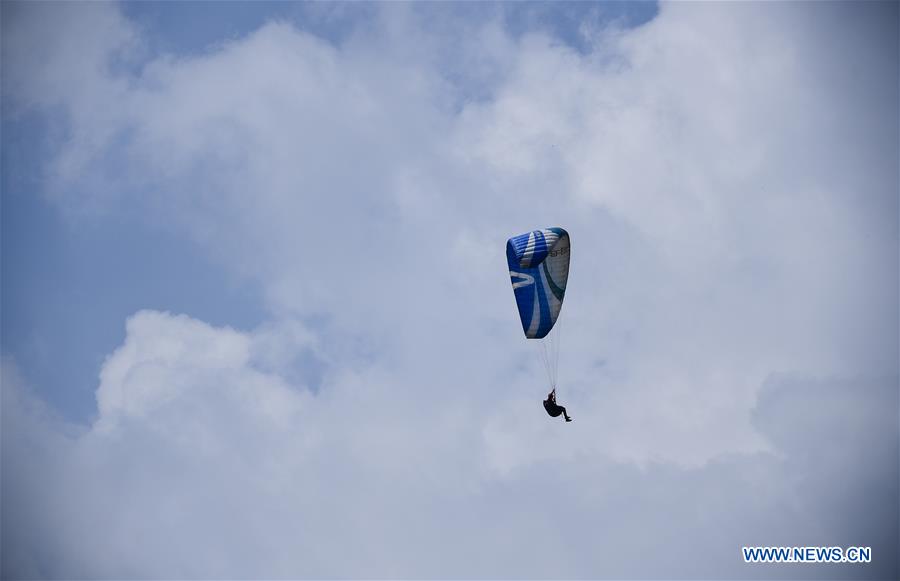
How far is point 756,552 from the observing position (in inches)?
3519

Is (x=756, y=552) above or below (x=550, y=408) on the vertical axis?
above

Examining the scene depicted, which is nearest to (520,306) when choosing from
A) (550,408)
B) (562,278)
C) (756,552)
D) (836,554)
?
(562,278)

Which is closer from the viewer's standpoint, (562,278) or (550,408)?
(550,408)

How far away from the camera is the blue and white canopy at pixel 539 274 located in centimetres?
5953

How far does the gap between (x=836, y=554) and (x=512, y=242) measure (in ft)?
→ 196

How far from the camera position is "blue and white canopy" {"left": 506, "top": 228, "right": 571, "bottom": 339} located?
195 feet


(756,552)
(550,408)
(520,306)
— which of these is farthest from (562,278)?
(756,552)

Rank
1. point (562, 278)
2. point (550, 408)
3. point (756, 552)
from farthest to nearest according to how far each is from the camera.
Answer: point (756, 552) → point (562, 278) → point (550, 408)

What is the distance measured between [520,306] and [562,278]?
3.67 metres

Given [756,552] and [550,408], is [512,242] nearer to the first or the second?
[550,408]

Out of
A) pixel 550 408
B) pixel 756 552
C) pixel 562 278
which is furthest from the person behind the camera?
pixel 756 552

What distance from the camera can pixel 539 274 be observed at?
60.4 meters

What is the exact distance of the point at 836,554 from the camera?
93.1 m

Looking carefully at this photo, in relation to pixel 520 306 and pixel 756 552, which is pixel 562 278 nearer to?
pixel 520 306
